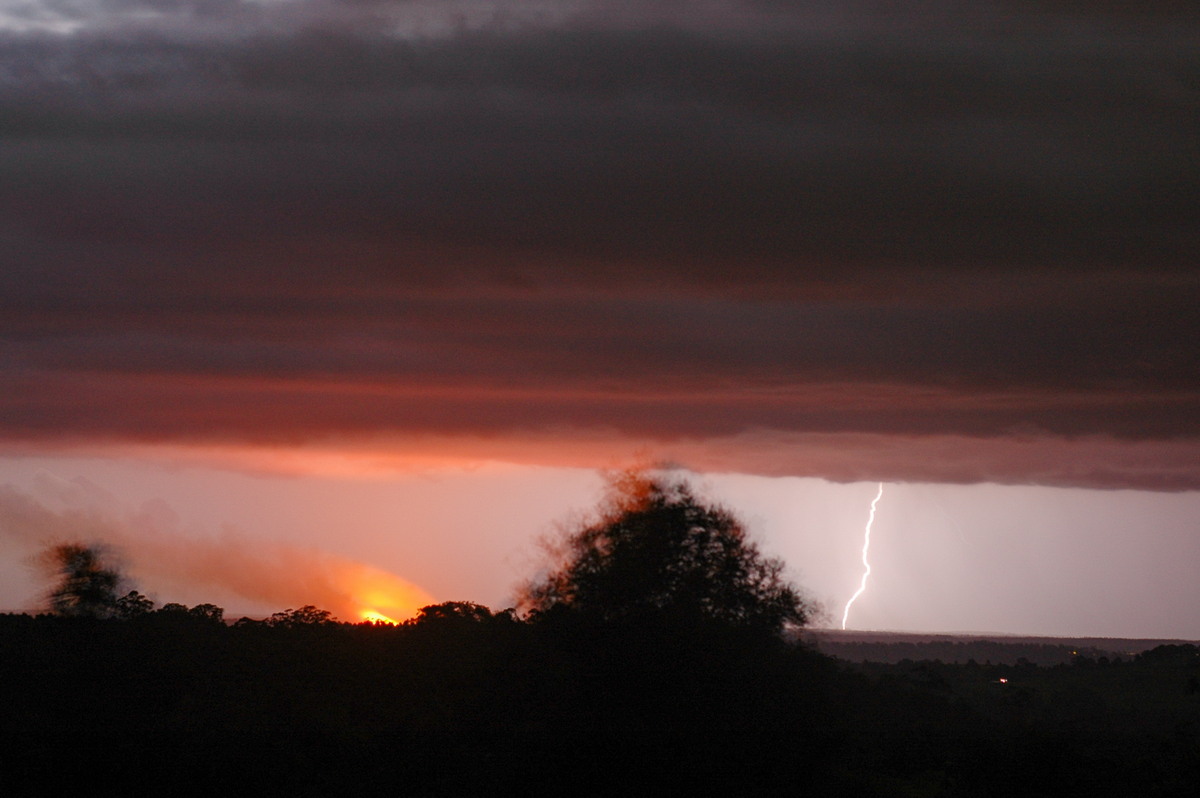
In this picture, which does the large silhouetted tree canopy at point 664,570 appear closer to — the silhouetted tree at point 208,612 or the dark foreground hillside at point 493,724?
the dark foreground hillside at point 493,724

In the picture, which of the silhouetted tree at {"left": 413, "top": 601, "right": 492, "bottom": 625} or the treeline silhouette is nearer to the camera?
the treeline silhouette

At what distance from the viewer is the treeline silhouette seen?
34.7 metres

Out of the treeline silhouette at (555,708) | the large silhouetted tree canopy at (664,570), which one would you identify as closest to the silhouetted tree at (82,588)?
the treeline silhouette at (555,708)

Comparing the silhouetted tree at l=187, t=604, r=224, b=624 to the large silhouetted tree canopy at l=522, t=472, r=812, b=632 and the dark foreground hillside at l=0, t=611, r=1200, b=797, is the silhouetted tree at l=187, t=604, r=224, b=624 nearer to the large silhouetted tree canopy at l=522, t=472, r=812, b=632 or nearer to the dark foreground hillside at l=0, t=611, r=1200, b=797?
the dark foreground hillside at l=0, t=611, r=1200, b=797

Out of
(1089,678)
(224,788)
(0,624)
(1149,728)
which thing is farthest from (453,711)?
(1089,678)

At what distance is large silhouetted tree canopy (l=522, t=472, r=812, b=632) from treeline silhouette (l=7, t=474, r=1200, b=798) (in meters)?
0.08

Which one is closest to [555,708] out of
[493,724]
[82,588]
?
[493,724]

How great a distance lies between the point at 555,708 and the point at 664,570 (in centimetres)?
689

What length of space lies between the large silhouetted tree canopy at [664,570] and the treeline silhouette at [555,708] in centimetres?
8

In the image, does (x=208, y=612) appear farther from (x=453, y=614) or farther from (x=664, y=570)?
(x=664, y=570)

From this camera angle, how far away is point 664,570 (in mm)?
40844

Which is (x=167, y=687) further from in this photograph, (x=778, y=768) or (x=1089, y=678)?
(x=1089, y=678)

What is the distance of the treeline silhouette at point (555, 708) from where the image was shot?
34.7 m

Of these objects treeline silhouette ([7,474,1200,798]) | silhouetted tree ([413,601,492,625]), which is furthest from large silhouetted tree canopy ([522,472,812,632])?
silhouetted tree ([413,601,492,625])
